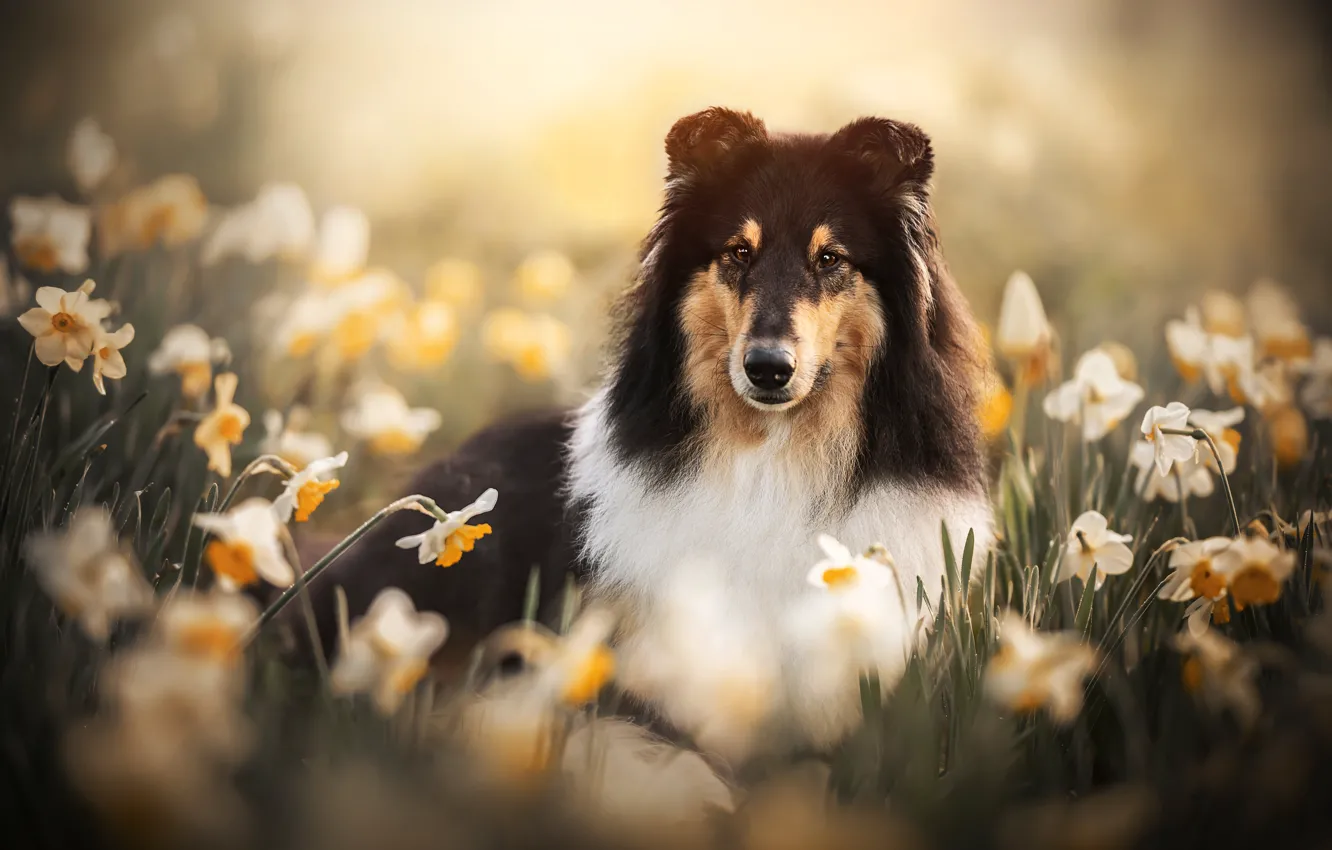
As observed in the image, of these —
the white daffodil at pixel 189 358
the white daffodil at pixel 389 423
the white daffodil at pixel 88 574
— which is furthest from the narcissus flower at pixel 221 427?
the white daffodil at pixel 389 423

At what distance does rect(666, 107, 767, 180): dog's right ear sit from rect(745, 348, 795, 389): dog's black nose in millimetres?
608

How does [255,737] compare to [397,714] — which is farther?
[397,714]

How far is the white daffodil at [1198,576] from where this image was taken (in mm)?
1926

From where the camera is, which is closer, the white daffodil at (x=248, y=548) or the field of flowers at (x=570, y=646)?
the field of flowers at (x=570, y=646)

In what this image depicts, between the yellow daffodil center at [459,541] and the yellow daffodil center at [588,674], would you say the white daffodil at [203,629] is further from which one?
the yellow daffodil center at [459,541]

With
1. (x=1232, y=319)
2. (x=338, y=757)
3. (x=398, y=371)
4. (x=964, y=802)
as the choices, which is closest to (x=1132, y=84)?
(x=1232, y=319)

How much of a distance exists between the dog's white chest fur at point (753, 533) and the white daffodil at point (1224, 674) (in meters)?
0.71

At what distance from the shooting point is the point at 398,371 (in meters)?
5.21

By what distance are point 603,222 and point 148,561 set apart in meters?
5.45

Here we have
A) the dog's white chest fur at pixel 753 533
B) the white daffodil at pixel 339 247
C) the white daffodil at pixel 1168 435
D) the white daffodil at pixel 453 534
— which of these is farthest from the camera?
the white daffodil at pixel 339 247

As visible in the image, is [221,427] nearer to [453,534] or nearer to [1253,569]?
[453,534]

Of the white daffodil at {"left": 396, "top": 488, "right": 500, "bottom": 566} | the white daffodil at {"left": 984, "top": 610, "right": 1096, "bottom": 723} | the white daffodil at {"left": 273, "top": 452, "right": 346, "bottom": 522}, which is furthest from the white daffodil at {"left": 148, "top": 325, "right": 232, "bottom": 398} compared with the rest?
the white daffodil at {"left": 984, "top": 610, "right": 1096, "bottom": 723}

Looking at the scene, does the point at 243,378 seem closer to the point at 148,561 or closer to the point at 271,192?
the point at 271,192

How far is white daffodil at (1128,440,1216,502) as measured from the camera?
8.64ft
